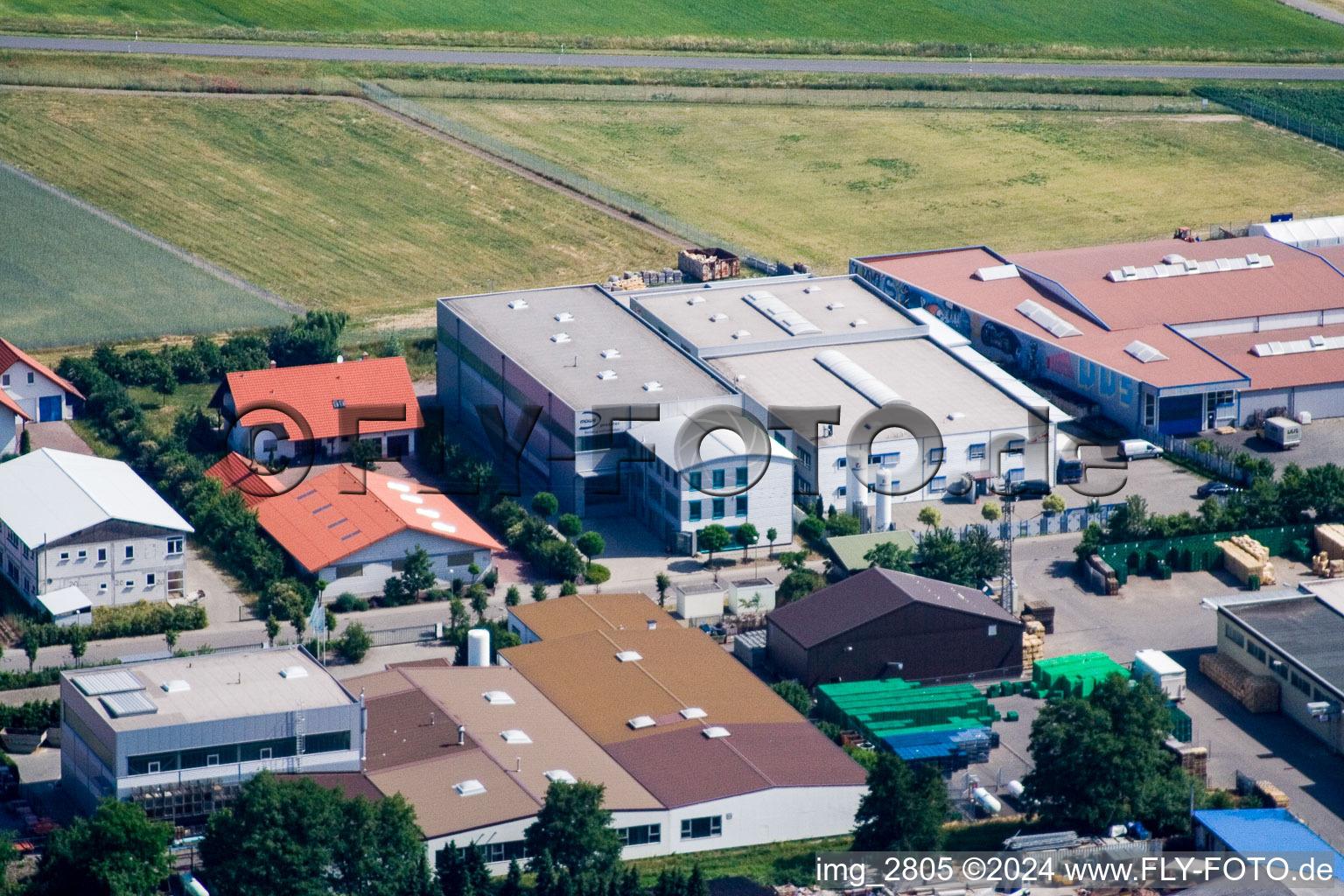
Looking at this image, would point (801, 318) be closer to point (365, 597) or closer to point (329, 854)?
point (365, 597)

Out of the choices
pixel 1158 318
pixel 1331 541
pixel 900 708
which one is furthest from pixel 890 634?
pixel 1158 318

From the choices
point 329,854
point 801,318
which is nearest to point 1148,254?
point 801,318

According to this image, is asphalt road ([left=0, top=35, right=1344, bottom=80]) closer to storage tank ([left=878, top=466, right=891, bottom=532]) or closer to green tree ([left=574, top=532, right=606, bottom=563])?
green tree ([left=574, top=532, right=606, bottom=563])

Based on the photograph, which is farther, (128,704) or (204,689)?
(204,689)

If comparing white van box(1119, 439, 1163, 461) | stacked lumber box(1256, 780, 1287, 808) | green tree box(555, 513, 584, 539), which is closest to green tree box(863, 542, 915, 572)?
green tree box(555, 513, 584, 539)

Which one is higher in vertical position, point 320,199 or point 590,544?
point 320,199

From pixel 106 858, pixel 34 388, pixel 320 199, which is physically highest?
pixel 320 199

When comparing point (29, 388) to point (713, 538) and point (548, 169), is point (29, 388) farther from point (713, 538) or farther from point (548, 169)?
point (548, 169)

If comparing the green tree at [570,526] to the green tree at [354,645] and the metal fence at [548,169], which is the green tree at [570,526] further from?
the metal fence at [548,169]
